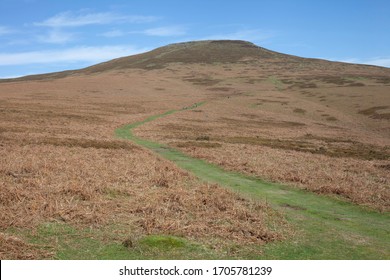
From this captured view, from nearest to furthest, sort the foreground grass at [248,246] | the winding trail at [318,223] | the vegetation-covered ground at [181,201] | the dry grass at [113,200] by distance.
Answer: the foreground grass at [248,246] < the vegetation-covered ground at [181,201] < the winding trail at [318,223] < the dry grass at [113,200]

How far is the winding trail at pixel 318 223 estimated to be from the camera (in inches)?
462

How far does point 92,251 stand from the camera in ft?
35.7

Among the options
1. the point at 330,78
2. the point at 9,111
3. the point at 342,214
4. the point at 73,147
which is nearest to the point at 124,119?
the point at 9,111

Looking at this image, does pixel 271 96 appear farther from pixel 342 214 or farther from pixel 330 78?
pixel 342 214

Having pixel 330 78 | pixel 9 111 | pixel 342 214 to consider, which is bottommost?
pixel 342 214

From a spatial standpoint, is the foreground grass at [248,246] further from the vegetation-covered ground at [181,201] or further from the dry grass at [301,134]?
the dry grass at [301,134]

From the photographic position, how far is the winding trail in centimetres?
1173

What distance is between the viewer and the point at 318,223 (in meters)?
14.7

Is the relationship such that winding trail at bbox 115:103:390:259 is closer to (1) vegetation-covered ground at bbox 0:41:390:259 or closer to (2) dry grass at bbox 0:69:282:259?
(1) vegetation-covered ground at bbox 0:41:390:259

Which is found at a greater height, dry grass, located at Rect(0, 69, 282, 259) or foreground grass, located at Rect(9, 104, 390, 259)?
dry grass, located at Rect(0, 69, 282, 259)

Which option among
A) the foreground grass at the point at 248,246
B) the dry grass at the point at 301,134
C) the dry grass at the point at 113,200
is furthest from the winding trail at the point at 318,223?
→ the dry grass at the point at 301,134

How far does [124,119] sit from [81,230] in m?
47.5

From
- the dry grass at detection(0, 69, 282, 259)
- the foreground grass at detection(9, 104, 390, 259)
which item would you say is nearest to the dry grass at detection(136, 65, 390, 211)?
the foreground grass at detection(9, 104, 390, 259)

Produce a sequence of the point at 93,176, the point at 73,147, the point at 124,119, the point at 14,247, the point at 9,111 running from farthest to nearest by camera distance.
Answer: the point at 124,119
the point at 9,111
the point at 73,147
the point at 93,176
the point at 14,247
